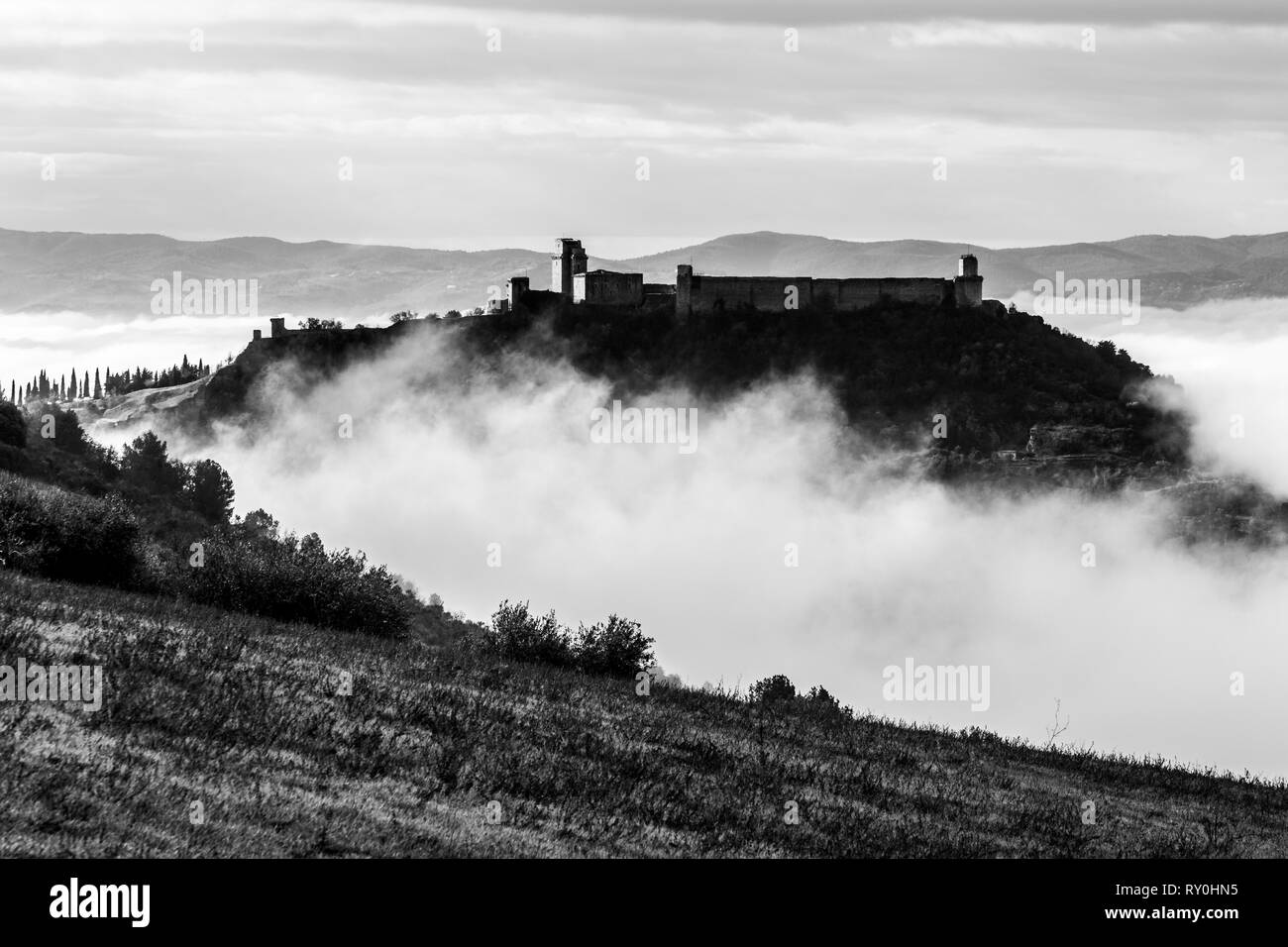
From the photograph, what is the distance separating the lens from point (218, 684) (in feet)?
78.3

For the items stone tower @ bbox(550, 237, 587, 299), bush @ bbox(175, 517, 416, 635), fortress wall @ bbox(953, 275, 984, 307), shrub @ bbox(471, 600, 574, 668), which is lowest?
shrub @ bbox(471, 600, 574, 668)

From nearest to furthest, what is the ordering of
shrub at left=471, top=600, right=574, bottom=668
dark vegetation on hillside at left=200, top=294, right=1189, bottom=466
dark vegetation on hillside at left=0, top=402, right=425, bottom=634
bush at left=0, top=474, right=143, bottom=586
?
bush at left=0, top=474, right=143, bottom=586 < dark vegetation on hillside at left=0, top=402, right=425, bottom=634 < shrub at left=471, top=600, right=574, bottom=668 < dark vegetation on hillside at left=200, top=294, right=1189, bottom=466

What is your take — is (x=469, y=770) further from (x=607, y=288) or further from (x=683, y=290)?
(x=607, y=288)

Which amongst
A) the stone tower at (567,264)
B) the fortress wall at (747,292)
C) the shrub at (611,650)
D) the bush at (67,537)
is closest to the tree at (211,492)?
the stone tower at (567,264)

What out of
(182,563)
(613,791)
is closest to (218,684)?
(613,791)

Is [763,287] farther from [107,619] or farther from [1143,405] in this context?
[107,619]

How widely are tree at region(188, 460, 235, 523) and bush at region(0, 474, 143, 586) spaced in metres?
76.1

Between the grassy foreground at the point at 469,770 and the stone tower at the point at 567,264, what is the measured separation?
401ft

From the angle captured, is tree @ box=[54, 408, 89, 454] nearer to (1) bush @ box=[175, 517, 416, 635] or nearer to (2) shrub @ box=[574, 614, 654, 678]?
(1) bush @ box=[175, 517, 416, 635]

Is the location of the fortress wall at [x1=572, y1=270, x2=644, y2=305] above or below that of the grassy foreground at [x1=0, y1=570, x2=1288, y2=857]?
above

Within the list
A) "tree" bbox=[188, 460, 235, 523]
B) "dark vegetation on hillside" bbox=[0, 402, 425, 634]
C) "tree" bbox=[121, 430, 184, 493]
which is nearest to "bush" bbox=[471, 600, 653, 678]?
"dark vegetation on hillside" bbox=[0, 402, 425, 634]

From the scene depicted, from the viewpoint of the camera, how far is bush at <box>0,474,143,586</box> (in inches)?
1358

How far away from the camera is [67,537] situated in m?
35.4

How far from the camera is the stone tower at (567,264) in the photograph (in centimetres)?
15350
